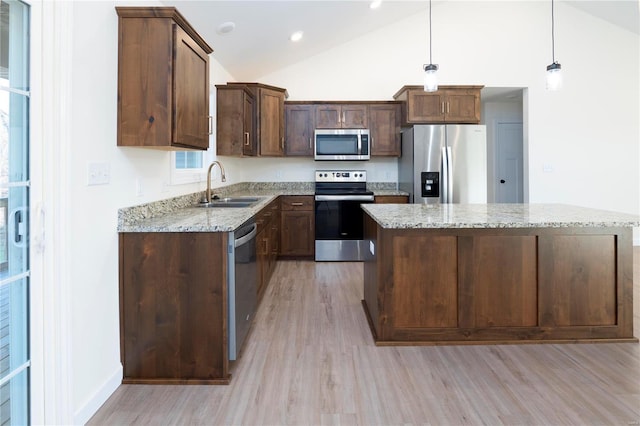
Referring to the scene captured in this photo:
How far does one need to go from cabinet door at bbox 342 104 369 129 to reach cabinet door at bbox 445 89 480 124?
106 cm

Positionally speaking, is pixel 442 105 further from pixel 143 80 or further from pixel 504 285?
pixel 143 80

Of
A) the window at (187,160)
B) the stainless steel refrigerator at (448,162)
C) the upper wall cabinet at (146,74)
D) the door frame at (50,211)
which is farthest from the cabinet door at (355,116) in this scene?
the door frame at (50,211)

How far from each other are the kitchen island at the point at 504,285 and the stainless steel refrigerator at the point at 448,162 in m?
2.33

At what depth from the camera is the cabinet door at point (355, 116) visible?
5.38 metres

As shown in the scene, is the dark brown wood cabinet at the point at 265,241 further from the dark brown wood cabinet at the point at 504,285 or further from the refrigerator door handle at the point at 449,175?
the refrigerator door handle at the point at 449,175

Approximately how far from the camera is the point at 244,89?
445 centimetres

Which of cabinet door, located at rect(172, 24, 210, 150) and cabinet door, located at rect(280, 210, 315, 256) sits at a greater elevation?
cabinet door, located at rect(172, 24, 210, 150)

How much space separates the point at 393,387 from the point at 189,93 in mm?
2069

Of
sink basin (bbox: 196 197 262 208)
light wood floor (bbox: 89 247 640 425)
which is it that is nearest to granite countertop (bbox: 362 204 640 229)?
light wood floor (bbox: 89 247 640 425)

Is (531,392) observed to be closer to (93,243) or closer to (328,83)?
(93,243)

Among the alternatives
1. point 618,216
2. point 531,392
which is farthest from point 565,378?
point 618,216

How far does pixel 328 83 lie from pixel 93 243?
448 cm

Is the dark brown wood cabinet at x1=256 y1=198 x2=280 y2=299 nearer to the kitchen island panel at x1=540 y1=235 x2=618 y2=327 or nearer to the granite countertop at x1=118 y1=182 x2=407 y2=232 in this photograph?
the granite countertop at x1=118 y1=182 x2=407 y2=232

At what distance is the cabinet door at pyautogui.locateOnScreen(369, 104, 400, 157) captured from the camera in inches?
212
